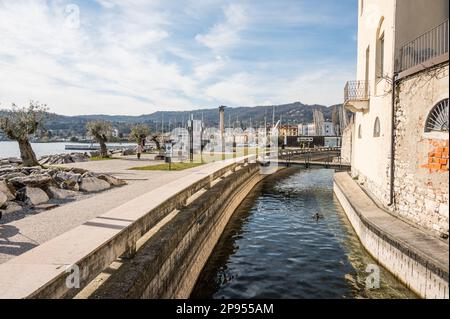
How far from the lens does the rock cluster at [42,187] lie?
13285 mm

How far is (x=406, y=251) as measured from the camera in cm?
916

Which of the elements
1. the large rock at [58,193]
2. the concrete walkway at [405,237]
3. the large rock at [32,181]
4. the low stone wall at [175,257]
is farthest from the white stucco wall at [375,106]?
the large rock at [32,181]

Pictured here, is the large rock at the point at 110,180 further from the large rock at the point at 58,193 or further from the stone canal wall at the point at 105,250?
the stone canal wall at the point at 105,250

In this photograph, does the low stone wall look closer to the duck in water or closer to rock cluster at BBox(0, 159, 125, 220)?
the duck in water

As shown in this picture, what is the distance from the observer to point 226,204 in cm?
1861

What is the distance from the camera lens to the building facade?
9984 mm

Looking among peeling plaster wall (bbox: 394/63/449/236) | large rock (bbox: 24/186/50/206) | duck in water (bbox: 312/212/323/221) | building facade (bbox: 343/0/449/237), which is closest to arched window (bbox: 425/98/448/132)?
building facade (bbox: 343/0/449/237)

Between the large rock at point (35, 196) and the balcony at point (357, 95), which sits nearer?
the large rock at point (35, 196)

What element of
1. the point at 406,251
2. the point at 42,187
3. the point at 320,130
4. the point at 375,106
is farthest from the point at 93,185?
the point at 320,130

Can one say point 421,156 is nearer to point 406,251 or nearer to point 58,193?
point 406,251

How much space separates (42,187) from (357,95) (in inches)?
689
